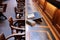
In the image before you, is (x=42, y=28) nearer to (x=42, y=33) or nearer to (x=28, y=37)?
(x=42, y=33)

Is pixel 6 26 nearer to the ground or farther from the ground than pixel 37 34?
nearer to the ground

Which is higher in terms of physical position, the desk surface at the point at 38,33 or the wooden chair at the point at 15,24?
the desk surface at the point at 38,33

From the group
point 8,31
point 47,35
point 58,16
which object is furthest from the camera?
point 8,31

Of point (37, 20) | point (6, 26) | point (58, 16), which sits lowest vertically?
point (6, 26)

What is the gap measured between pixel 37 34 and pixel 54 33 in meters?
0.33

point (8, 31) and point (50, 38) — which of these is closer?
point (50, 38)

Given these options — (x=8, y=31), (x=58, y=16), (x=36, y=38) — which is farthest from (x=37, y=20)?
(x=8, y=31)

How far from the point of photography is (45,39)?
6.60 ft

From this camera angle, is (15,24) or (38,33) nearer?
(38,33)

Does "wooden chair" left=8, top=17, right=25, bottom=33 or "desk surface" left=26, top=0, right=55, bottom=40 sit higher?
"desk surface" left=26, top=0, right=55, bottom=40

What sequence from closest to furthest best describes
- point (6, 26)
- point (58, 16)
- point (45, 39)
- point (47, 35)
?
point (45, 39) → point (47, 35) → point (58, 16) → point (6, 26)

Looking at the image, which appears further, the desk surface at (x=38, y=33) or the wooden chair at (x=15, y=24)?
the wooden chair at (x=15, y=24)

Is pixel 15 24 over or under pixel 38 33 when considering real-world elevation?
under

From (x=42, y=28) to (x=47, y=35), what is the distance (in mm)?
348
